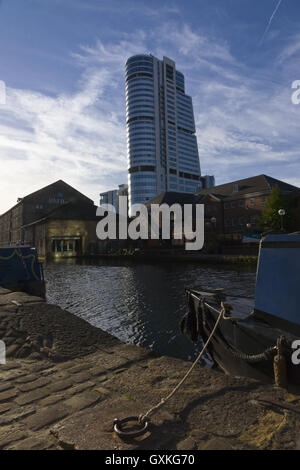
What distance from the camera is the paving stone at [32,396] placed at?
3.46 meters

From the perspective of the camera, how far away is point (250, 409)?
10.6 feet

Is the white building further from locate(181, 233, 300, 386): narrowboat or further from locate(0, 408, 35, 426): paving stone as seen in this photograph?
locate(0, 408, 35, 426): paving stone

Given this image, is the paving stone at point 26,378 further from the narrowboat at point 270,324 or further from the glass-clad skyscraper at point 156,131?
the glass-clad skyscraper at point 156,131

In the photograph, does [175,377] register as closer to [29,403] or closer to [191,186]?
[29,403]

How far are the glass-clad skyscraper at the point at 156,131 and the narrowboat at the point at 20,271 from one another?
124 m

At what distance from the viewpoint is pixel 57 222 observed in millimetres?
53781

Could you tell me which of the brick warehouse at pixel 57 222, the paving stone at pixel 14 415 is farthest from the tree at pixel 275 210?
the paving stone at pixel 14 415

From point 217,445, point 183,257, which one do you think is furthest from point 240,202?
point 217,445

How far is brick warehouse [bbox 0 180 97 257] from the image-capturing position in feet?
176

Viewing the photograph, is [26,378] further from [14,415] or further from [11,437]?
[11,437]

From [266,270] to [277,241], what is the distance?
0.64 m

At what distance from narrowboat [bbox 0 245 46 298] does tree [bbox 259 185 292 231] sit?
38629mm

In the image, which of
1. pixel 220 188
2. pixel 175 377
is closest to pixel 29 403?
pixel 175 377
